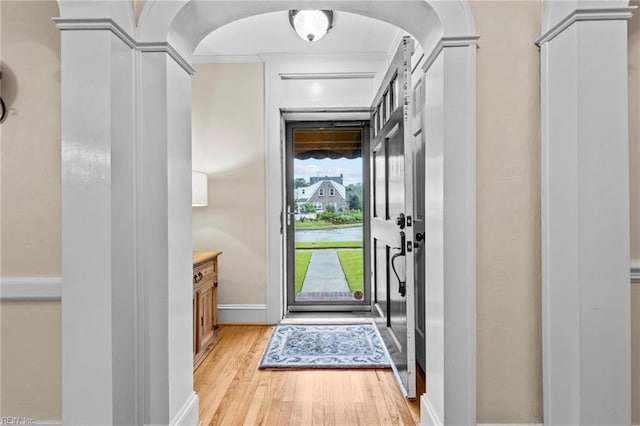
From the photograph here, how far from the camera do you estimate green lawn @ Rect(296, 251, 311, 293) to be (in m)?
4.25

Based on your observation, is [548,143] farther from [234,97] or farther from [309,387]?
[234,97]

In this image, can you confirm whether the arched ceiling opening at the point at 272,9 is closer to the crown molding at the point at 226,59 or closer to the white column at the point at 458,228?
the white column at the point at 458,228

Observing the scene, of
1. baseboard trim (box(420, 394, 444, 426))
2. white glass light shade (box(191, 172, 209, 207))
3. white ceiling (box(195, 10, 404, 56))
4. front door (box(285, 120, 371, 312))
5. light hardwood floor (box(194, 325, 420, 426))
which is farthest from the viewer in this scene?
front door (box(285, 120, 371, 312))

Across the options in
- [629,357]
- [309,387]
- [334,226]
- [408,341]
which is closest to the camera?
[629,357]

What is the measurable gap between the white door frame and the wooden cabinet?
3.31 ft

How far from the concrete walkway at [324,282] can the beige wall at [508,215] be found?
2.69 metres

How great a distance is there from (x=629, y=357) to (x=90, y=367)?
1.90 metres

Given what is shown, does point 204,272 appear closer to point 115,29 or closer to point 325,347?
point 325,347

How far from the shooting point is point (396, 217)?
8.32ft

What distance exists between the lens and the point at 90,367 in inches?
56.1

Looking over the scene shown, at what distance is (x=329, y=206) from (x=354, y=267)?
2.30 ft

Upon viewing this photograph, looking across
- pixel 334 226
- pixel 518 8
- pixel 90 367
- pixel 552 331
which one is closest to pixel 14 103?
pixel 90 367

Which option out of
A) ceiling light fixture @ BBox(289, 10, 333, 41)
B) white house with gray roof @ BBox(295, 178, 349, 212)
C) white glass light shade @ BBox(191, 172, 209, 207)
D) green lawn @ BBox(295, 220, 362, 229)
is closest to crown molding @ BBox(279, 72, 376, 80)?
ceiling light fixture @ BBox(289, 10, 333, 41)

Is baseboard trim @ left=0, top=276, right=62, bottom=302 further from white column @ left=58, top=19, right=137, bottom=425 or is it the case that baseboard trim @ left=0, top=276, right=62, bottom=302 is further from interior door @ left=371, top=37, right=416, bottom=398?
interior door @ left=371, top=37, right=416, bottom=398
